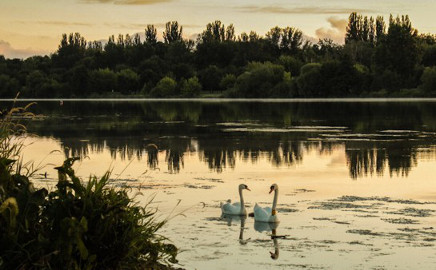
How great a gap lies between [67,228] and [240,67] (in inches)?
5820

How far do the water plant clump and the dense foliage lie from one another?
108809 millimetres

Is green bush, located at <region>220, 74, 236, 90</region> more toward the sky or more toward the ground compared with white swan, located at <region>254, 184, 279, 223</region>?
more toward the sky

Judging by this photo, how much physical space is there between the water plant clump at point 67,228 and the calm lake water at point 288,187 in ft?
2.53

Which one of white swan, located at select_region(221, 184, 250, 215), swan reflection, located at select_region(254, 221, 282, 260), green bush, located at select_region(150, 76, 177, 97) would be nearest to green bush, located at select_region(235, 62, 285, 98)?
green bush, located at select_region(150, 76, 177, 97)

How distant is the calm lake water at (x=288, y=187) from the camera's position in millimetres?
12531

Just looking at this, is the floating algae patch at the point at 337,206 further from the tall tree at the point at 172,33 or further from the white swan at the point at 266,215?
the tall tree at the point at 172,33

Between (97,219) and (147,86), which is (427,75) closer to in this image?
(147,86)

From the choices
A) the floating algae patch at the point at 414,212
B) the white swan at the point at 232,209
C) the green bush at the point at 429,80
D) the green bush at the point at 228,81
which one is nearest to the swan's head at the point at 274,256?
the white swan at the point at 232,209

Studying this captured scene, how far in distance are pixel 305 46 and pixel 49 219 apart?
16951cm

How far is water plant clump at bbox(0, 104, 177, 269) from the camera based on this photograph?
781 centimetres

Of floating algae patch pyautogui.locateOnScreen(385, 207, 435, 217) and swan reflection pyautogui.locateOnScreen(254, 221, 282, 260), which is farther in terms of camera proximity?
floating algae patch pyautogui.locateOnScreen(385, 207, 435, 217)

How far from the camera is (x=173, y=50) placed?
169 metres

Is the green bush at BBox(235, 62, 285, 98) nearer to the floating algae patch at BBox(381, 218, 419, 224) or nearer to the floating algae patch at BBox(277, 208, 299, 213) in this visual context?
the floating algae patch at BBox(277, 208, 299, 213)

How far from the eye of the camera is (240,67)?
508 ft
